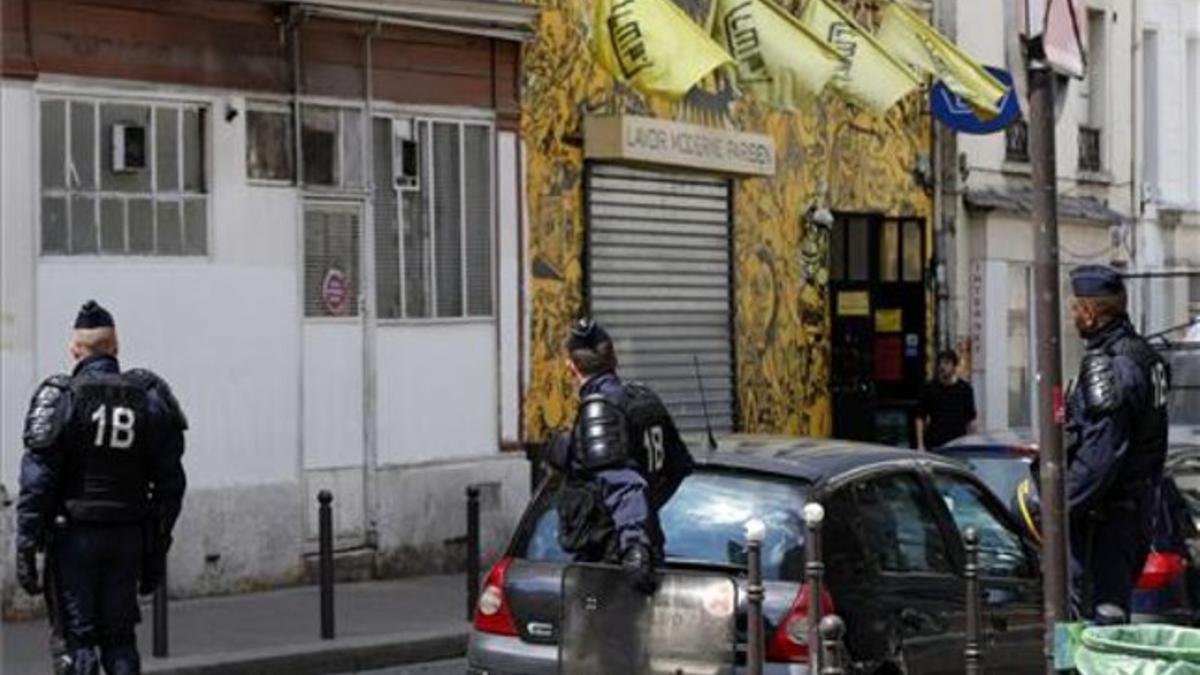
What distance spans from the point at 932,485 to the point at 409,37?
10039mm

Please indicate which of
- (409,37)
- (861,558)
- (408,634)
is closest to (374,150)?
(409,37)

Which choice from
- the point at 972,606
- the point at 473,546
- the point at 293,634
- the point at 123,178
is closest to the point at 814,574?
the point at 972,606

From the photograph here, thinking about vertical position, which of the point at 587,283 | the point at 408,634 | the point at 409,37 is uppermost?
the point at 409,37

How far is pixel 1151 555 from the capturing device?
1212 centimetres

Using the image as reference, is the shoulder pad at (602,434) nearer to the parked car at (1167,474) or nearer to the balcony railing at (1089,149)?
the parked car at (1167,474)

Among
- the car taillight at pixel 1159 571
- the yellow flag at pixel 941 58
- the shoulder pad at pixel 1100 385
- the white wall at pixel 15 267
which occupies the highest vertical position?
the yellow flag at pixel 941 58

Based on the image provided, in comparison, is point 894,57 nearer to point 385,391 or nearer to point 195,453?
point 385,391

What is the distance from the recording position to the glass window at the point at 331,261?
61.5 ft

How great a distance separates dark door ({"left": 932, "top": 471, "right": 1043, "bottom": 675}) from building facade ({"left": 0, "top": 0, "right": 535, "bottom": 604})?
7383 millimetres

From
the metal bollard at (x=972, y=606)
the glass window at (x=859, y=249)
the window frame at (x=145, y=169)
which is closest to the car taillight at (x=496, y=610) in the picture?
the metal bollard at (x=972, y=606)

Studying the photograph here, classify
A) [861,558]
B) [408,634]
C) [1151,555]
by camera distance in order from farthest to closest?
[408,634]
[1151,555]
[861,558]

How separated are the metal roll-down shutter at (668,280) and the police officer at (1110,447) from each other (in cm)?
1146

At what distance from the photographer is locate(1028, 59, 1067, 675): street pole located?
26.8 feet

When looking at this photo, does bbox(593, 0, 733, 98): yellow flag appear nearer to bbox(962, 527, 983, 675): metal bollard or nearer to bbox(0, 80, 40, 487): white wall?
bbox(0, 80, 40, 487): white wall
